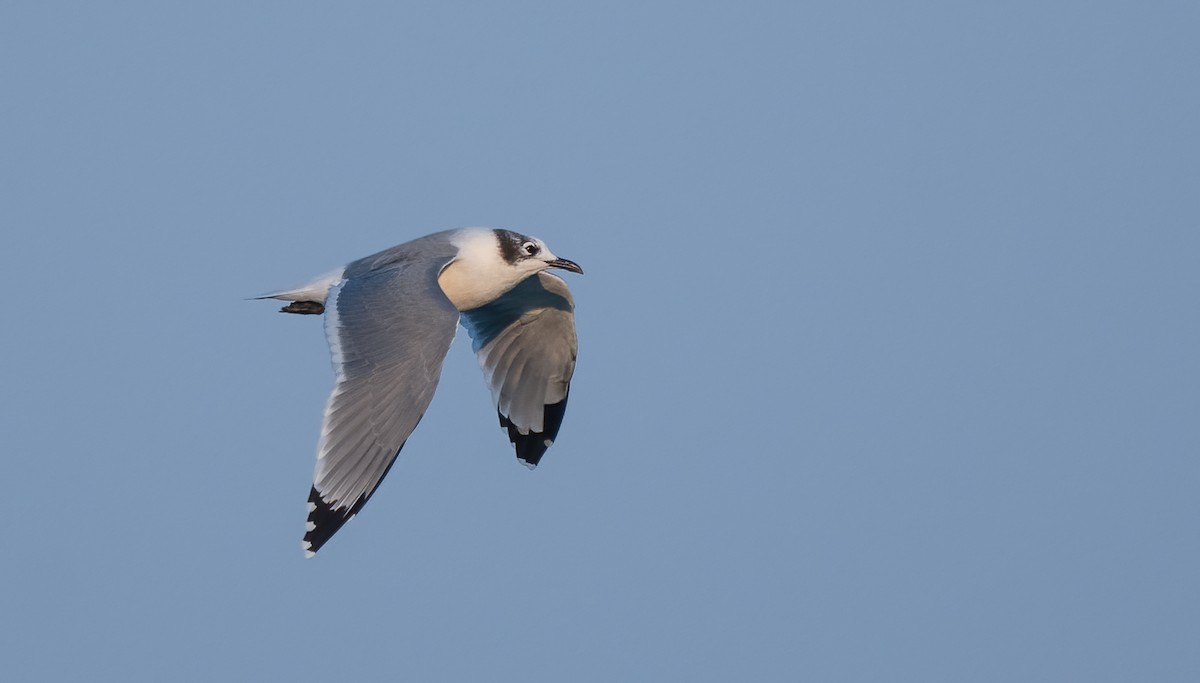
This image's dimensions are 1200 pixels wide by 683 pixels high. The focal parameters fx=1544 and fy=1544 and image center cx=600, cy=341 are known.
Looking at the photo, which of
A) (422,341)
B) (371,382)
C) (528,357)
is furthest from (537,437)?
(371,382)

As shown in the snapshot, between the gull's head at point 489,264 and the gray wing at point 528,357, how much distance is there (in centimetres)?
58

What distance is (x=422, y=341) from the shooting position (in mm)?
7938

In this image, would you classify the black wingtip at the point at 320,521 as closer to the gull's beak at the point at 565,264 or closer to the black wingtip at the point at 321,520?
the black wingtip at the point at 321,520

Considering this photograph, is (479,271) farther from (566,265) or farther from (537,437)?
(537,437)

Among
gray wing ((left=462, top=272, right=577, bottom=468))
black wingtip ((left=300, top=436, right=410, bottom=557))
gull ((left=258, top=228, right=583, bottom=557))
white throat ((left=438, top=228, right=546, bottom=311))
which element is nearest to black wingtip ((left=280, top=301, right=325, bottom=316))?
gull ((left=258, top=228, right=583, bottom=557))

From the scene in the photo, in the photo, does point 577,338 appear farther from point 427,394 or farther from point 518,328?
point 427,394

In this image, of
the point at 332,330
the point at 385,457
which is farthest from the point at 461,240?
the point at 385,457

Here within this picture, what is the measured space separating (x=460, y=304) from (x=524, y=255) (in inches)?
19.9

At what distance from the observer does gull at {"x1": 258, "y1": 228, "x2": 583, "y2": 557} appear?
7.45 m

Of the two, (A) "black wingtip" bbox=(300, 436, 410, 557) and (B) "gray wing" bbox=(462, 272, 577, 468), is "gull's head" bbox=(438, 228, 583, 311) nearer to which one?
(B) "gray wing" bbox=(462, 272, 577, 468)

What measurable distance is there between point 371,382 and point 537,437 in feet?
9.97

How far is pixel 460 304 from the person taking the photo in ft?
31.8

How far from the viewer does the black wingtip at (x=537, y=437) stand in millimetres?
10625

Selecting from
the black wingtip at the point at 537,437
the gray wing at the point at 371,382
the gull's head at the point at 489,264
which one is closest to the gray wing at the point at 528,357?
the black wingtip at the point at 537,437
